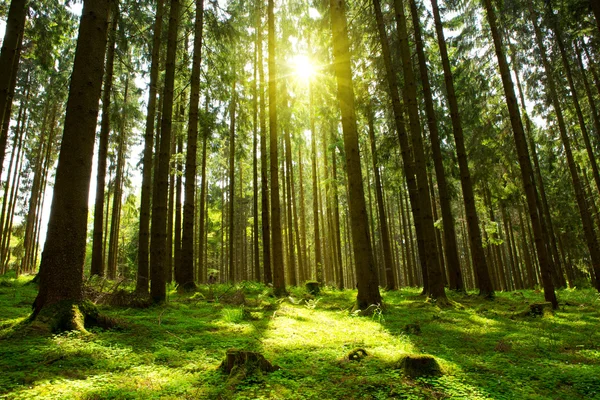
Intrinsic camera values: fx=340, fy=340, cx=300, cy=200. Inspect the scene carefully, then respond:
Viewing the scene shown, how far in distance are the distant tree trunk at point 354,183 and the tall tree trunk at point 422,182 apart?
217 cm

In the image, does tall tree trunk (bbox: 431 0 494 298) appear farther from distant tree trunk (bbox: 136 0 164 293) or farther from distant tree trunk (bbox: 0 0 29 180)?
distant tree trunk (bbox: 0 0 29 180)

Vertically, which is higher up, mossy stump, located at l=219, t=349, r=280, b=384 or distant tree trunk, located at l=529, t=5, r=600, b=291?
distant tree trunk, located at l=529, t=5, r=600, b=291

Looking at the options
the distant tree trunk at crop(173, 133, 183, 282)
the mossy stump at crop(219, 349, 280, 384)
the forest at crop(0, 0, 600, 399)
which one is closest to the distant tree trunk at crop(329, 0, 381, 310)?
the forest at crop(0, 0, 600, 399)

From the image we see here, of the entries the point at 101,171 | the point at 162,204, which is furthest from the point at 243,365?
the point at 101,171

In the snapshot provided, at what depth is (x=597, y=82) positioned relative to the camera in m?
14.3

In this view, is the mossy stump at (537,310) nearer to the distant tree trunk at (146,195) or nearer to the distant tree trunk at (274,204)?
the distant tree trunk at (274,204)

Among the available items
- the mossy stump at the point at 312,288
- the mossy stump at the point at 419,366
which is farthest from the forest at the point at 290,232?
the mossy stump at the point at 312,288

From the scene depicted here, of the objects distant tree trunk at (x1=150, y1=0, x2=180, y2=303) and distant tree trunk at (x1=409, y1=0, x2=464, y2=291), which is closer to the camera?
distant tree trunk at (x1=150, y1=0, x2=180, y2=303)

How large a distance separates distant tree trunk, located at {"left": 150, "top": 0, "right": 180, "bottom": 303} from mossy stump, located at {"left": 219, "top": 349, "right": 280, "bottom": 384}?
183 inches

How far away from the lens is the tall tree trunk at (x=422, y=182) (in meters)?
9.45

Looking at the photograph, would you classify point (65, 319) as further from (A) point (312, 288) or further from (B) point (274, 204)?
(A) point (312, 288)

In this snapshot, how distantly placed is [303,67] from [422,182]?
21.3 feet

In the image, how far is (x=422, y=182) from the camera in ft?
32.6

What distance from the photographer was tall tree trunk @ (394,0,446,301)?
9453mm
